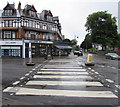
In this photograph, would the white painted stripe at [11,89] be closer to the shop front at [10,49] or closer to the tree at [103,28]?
the shop front at [10,49]

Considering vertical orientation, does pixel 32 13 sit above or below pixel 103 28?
above

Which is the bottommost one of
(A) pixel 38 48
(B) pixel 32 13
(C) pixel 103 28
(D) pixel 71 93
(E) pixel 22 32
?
(D) pixel 71 93

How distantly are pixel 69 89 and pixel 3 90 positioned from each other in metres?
2.85

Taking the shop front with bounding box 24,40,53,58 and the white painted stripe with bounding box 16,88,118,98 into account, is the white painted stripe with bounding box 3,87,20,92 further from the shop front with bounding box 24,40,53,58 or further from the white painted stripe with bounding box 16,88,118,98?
the shop front with bounding box 24,40,53,58

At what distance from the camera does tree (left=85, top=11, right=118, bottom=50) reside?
181ft

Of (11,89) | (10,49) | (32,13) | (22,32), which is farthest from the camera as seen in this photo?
(32,13)

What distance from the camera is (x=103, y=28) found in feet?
184

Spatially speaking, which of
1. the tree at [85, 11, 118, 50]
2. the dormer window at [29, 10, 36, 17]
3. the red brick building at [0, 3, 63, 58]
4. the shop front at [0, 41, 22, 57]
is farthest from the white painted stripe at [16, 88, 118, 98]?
the tree at [85, 11, 118, 50]

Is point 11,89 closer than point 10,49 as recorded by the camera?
Yes

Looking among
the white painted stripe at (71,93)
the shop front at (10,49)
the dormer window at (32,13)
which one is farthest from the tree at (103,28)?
the white painted stripe at (71,93)

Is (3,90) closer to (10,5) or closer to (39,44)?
(39,44)

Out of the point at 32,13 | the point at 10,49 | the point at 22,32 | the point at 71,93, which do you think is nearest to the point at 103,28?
the point at 32,13

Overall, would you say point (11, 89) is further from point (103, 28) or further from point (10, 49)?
point (103, 28)

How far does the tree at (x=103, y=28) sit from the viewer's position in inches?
2170
